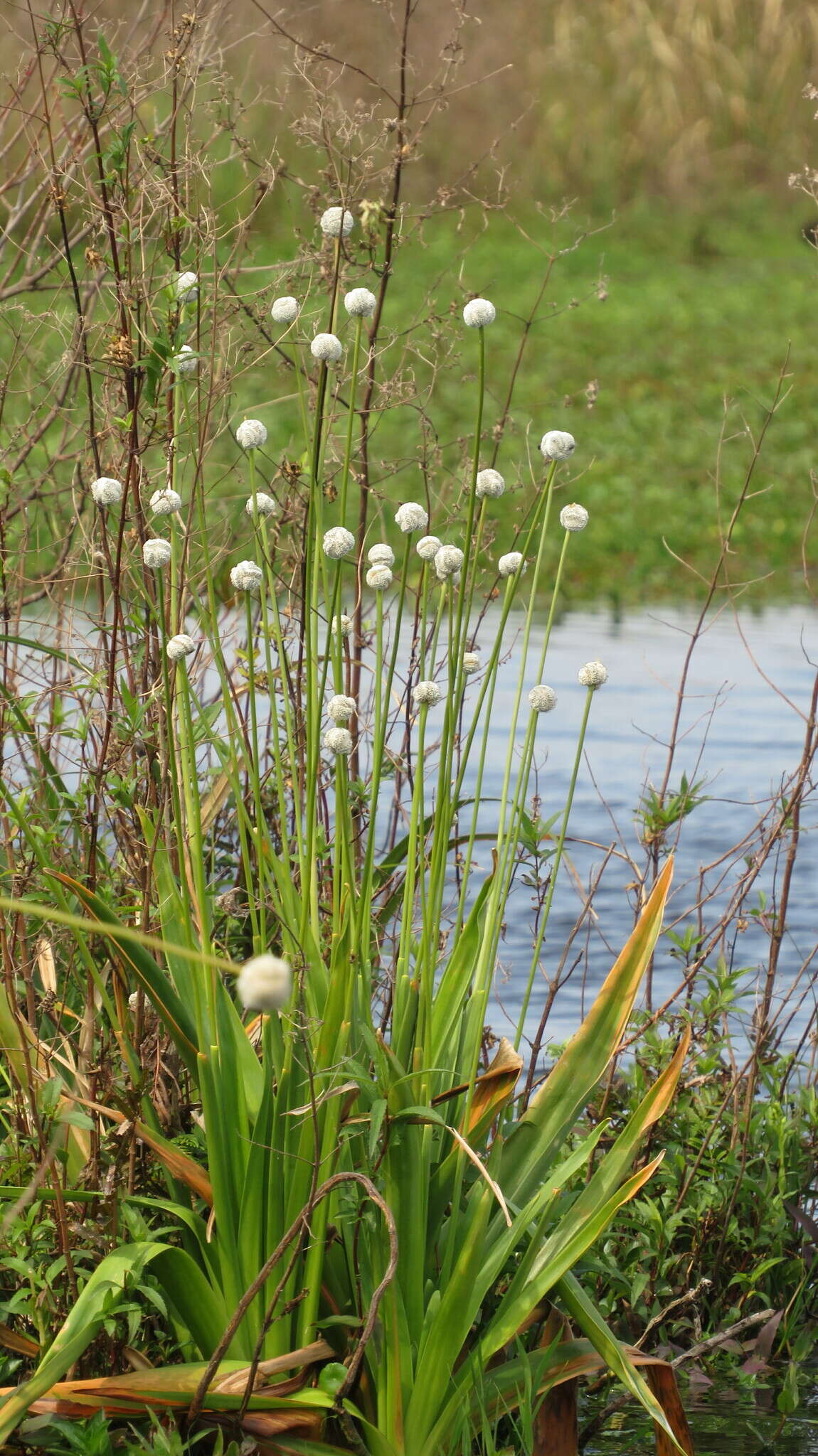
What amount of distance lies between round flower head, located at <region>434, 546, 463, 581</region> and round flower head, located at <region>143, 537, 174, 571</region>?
0.37 metres

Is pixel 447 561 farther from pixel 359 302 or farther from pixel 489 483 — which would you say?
pixel 359 302

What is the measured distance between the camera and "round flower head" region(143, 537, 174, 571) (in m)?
2.42

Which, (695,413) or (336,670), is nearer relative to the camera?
(336,670)

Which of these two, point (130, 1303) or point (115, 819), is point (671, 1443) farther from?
point (115, 819)

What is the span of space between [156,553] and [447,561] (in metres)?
0.41

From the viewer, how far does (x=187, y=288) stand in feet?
8.38

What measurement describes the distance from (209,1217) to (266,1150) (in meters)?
0.24

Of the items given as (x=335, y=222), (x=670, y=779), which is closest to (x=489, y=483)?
(x=335, y=222)

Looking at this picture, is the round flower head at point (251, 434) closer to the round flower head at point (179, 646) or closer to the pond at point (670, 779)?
the round flower head at point (179, 646)

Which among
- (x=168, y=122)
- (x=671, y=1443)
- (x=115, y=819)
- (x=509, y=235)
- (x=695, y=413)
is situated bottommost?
(x=671, y=1443)

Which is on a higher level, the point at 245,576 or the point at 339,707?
the point at 245,576

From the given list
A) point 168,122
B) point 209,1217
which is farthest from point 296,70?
point 209,1217

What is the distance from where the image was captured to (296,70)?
343 centimetres

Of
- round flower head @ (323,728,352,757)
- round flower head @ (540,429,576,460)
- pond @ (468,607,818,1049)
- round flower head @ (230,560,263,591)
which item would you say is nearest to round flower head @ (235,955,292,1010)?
round flower head @ (323,728,352,757)
